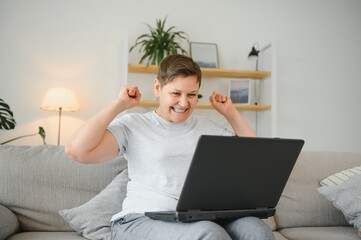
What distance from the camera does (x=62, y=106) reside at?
2854 millimetres

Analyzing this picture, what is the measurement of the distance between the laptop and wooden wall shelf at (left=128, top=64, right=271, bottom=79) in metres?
2.11

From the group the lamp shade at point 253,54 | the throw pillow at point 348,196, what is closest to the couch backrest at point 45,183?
the throw pillow at point 348,196

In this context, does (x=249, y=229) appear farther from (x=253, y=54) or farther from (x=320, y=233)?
(x=253, y=54)

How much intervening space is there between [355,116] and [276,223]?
2.49m

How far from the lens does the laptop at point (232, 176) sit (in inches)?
38.0

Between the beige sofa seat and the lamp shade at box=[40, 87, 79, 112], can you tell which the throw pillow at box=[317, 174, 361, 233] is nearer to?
the beige sofa seat

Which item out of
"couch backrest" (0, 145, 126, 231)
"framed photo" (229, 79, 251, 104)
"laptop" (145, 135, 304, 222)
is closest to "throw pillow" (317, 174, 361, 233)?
"laptop" (145, 135, 304, 222)

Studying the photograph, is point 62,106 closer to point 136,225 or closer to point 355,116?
point 136,225

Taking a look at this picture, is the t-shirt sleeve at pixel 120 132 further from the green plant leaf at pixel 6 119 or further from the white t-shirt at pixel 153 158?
the green plant leaf at pixel 6 119

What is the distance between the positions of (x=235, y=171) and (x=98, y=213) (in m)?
0.76

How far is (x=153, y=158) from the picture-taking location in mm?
1281

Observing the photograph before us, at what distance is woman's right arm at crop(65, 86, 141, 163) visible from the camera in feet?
3.94

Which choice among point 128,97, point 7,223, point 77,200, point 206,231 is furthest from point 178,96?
point 7,223

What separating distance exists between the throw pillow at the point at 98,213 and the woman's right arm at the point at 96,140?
1.19 ft
